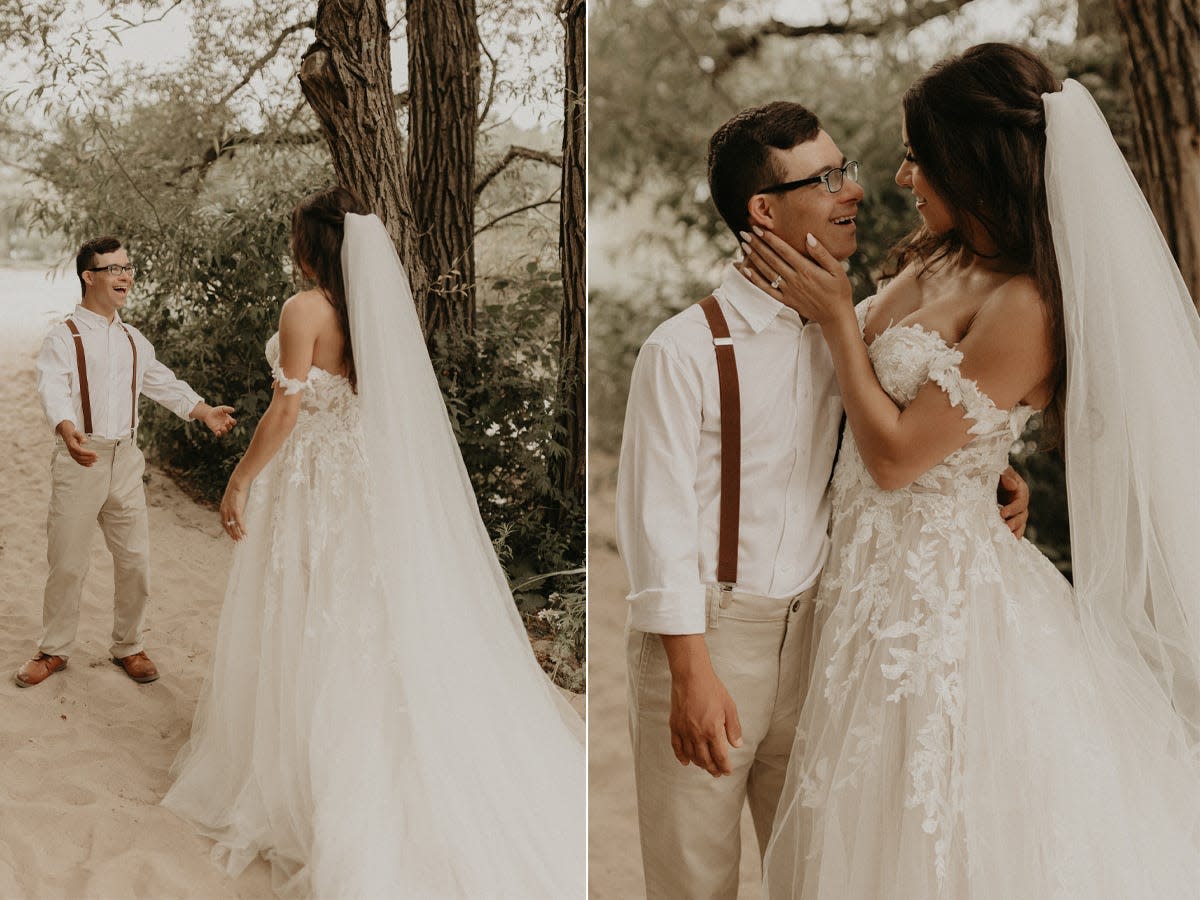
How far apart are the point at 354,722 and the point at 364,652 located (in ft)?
0.48

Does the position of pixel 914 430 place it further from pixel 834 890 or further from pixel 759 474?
pixel 834 890

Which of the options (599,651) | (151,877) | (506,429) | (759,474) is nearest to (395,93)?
(506,429)

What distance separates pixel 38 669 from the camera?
201cm

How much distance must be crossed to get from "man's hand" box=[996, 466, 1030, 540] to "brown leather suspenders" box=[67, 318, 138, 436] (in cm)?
158

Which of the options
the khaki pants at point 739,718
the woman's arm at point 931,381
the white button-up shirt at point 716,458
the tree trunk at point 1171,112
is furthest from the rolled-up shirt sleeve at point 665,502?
the tree trunk at point 1171,112

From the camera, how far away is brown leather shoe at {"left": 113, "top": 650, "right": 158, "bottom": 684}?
2.07 meters

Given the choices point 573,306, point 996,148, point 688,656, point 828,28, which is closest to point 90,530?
point 573,306

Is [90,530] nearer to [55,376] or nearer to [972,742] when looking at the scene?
[55,376]

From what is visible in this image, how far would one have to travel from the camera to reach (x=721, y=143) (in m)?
1.62

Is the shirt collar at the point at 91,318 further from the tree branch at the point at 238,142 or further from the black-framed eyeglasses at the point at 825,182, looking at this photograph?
the black-framed eyeglasses at the point at 825,182

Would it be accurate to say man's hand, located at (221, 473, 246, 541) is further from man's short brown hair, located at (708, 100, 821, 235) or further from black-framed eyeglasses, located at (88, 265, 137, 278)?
man's short brown hair, located at (708, 100, 821, 235)

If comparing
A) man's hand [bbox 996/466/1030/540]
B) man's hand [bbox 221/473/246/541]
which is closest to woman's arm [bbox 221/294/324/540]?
man's hand [bbox 221/473/246/541]

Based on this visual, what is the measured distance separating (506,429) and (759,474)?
91 cm

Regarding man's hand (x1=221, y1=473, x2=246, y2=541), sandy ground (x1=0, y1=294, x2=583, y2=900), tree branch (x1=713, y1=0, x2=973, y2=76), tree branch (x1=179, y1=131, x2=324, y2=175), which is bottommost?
sandy ground (x1=0, y1=294, x2=583, y2=900)
